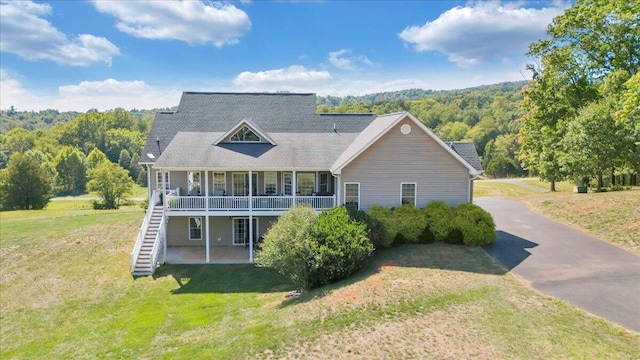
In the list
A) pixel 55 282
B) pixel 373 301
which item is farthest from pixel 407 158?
pixel 55 282

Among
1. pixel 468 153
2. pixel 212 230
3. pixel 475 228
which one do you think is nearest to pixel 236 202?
pixel 212 230

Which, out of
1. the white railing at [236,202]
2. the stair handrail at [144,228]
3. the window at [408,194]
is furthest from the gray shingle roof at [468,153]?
the stair handrail at [144,228]

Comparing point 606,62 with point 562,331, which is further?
point 606,62

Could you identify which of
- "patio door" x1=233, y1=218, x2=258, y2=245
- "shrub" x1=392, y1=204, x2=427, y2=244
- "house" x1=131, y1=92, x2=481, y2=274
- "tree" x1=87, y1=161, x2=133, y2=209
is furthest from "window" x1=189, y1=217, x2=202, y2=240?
"tree" x1=87, y1=161, x2=133, y2=209

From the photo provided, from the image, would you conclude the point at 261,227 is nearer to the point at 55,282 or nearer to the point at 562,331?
the point at 55,282

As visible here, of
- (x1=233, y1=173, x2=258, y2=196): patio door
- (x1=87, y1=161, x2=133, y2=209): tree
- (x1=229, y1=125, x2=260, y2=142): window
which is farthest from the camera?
(x1=87, y1=161, x2=133, y2=209): tree

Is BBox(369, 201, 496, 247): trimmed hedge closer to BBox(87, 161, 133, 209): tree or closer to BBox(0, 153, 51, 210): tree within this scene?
BBox(87, 161, 133, 209): tree
